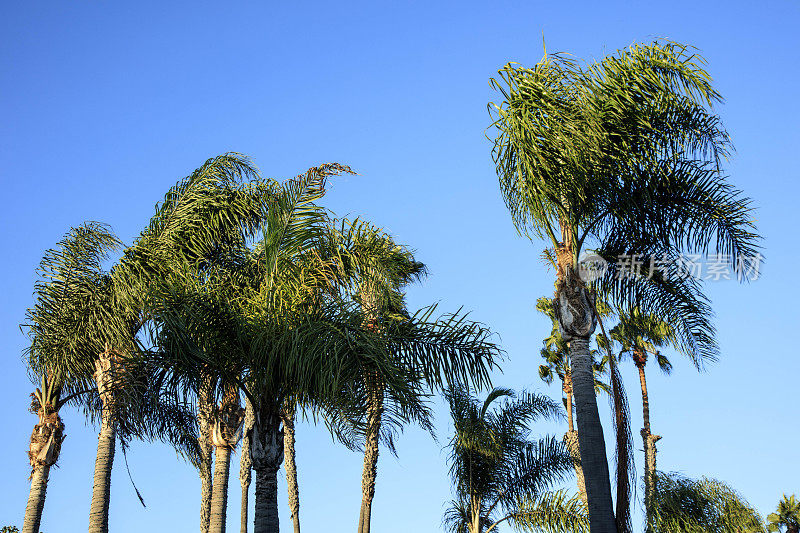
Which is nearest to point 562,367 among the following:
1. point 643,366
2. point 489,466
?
point 643,366

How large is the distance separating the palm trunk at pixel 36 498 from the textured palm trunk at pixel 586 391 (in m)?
11.0

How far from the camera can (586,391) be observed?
10898 millimetres

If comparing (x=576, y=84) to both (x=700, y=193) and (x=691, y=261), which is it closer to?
(x=700, y=193)

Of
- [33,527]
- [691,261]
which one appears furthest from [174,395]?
[691,261]

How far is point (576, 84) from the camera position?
458 inches

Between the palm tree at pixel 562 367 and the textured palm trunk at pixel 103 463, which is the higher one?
the palm tree at pixel 562 367

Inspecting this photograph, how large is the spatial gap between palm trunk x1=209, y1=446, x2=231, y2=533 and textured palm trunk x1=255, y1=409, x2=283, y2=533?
216 inches

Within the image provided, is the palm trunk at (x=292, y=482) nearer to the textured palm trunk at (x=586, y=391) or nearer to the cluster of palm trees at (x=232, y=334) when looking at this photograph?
the cluster of palm trees at (x=232, y=334)

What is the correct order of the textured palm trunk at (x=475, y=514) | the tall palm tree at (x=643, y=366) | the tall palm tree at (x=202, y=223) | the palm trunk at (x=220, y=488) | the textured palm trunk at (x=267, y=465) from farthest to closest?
the tall palm tree at (x=643, y=366) < the textured palm trunk at (x=475, y=514) < the palm trunk at (x=220, y=488) < the tall palm tree at (x=202, y=223) < the textured palm trunk at (x=267, y=465)

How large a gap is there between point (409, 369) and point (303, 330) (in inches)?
62.9

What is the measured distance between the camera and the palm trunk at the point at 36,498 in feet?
47.9

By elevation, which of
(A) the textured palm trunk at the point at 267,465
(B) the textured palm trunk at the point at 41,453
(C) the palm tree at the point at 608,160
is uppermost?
(C) the palm tree at the point at 608,160

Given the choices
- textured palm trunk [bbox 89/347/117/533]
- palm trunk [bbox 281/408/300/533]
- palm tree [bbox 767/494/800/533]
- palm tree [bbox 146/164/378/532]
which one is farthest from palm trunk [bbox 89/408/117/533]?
palm tree [bbox 767/494/800/533]

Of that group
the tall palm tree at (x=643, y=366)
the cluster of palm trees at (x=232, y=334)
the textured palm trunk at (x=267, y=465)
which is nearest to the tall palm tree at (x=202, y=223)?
the cluster of palm trees at (x=232, y=334)
